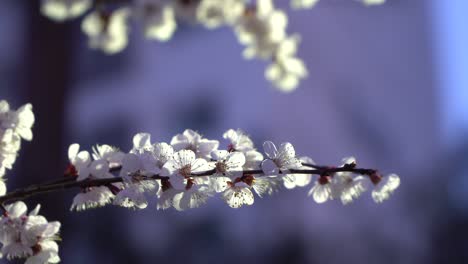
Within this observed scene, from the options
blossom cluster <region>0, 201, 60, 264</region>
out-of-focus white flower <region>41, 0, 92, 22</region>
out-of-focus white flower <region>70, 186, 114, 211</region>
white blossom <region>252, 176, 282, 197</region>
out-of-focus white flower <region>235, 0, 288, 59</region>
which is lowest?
blossom cluster <region>0, 201, 60, 264</region>

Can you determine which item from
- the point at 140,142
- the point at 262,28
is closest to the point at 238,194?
the point at 140,142

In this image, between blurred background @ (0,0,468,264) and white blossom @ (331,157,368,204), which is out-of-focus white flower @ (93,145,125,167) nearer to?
white blossom @ (331,157,368,204)

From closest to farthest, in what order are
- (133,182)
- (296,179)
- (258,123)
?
(133,182)
(296,179)
(258,123)

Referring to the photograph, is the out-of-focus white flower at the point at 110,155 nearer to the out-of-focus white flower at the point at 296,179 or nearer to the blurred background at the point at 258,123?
the out-of-focus white flower at the point at 296,179

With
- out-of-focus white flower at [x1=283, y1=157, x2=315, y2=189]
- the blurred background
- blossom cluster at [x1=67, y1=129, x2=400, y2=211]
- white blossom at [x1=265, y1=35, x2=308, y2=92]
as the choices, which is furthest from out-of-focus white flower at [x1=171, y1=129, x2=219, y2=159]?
the blurred background

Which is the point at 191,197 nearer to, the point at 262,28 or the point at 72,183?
the point at 72,183
